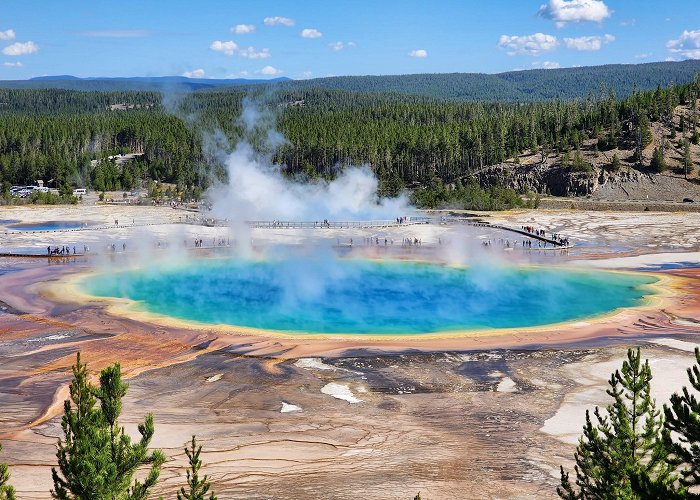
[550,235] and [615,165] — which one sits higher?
[615,165]

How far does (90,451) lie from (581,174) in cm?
7342

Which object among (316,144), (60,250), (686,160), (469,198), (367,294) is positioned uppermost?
(316,144)

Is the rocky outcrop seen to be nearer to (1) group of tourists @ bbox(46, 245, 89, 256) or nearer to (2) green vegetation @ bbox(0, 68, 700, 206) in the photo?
(2) green vegetation @ bbox(0, 68, 700, 206)

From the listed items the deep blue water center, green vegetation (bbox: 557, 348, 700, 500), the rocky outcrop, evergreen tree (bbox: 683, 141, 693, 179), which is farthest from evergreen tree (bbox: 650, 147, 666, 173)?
green vegetation (bbox: 557, 348, 700, 500)

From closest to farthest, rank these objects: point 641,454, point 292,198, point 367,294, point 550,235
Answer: point 641,454 < point 367,294 < point 550,235 < point 292,198

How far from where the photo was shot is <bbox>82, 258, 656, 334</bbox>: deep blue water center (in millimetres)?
30828

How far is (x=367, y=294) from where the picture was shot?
3628 cm

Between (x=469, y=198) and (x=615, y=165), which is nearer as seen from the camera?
(x=469, y=198)

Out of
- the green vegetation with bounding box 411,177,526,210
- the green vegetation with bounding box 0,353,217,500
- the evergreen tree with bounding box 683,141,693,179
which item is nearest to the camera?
the green vegetation with bounding box 0,353,217,500

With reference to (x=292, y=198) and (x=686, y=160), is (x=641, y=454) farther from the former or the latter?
(x=686, y=160)

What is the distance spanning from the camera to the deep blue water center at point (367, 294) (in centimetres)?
3083

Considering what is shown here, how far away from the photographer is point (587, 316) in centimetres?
3123

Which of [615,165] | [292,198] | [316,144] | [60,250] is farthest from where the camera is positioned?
[316,144]

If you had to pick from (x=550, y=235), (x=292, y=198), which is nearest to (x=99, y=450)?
(x=550, y=235)
